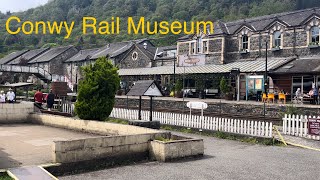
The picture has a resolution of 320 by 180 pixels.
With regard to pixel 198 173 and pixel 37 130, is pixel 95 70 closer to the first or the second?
pixel 37 130

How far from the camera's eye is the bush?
44.0 feet

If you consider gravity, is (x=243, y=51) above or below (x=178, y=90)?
above

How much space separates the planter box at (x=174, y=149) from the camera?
9266 millimetres

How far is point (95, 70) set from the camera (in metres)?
13.9

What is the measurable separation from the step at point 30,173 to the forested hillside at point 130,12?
8101 centimetres

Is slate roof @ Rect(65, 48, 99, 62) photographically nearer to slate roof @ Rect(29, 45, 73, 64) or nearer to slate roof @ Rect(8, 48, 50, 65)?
slate roof @ Rect(29, 45, 73, 64)

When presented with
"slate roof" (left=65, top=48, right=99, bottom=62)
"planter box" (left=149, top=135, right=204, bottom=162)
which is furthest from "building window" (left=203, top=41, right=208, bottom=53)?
"planter box" (left=149, top=135, right=204, bottom=162)

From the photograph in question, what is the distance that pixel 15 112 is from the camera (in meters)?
17.0

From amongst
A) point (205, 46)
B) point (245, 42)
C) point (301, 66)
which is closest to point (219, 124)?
point (301, 66)

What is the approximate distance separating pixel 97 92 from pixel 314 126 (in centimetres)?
837

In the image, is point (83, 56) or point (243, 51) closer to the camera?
point (243, 51)

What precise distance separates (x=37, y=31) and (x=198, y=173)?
5303 inches

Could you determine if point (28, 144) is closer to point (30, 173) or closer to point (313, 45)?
point (30, 173)

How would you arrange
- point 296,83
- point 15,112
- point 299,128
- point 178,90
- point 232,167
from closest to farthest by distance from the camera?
1. point 232,167
2. point 299,128
3. point 15,112
4. point 296,83
5. point 178,90
